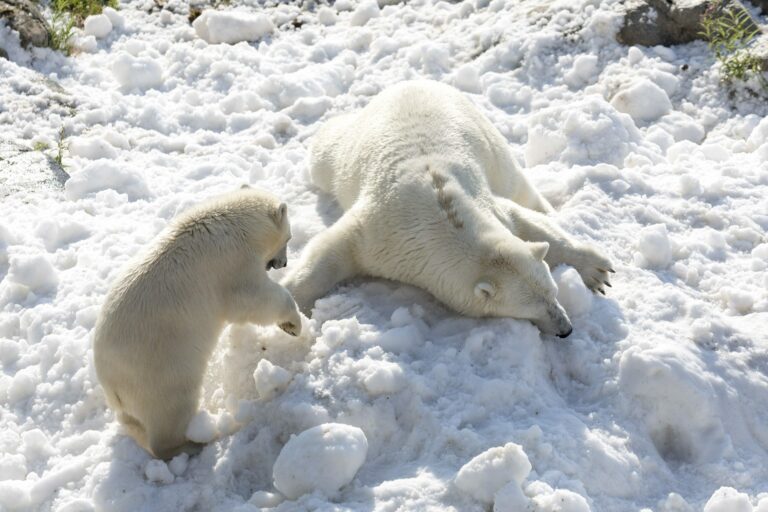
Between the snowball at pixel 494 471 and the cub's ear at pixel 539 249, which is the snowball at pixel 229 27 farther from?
the snowball at pixel 494 471

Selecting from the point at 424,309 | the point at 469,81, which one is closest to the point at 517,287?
the point at 424,309

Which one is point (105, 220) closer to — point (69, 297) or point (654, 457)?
point (69, 297)

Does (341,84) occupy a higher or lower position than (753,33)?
lower

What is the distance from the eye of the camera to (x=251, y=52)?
9.27m

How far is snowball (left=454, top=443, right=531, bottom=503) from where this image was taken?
406 centimetres

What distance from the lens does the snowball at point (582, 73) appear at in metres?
8.58

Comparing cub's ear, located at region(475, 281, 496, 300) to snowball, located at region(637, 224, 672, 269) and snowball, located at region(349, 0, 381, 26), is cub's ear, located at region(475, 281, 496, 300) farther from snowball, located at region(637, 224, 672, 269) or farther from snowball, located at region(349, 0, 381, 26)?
snowball, located at region(349, 0, 381, 26)

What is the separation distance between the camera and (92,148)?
7.62 m

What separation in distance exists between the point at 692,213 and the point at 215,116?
169 inches

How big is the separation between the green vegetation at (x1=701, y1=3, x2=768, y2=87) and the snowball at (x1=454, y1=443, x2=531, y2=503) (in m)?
5.38

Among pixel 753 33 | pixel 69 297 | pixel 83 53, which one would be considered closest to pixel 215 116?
pixel 83 53

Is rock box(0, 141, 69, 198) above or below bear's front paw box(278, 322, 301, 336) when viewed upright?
below

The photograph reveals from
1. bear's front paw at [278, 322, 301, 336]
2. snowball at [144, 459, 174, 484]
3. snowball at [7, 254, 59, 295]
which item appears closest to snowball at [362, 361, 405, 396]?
bear's front paw at [278, 322, 301, 336]

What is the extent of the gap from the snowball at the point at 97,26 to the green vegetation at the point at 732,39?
6.09 meters
